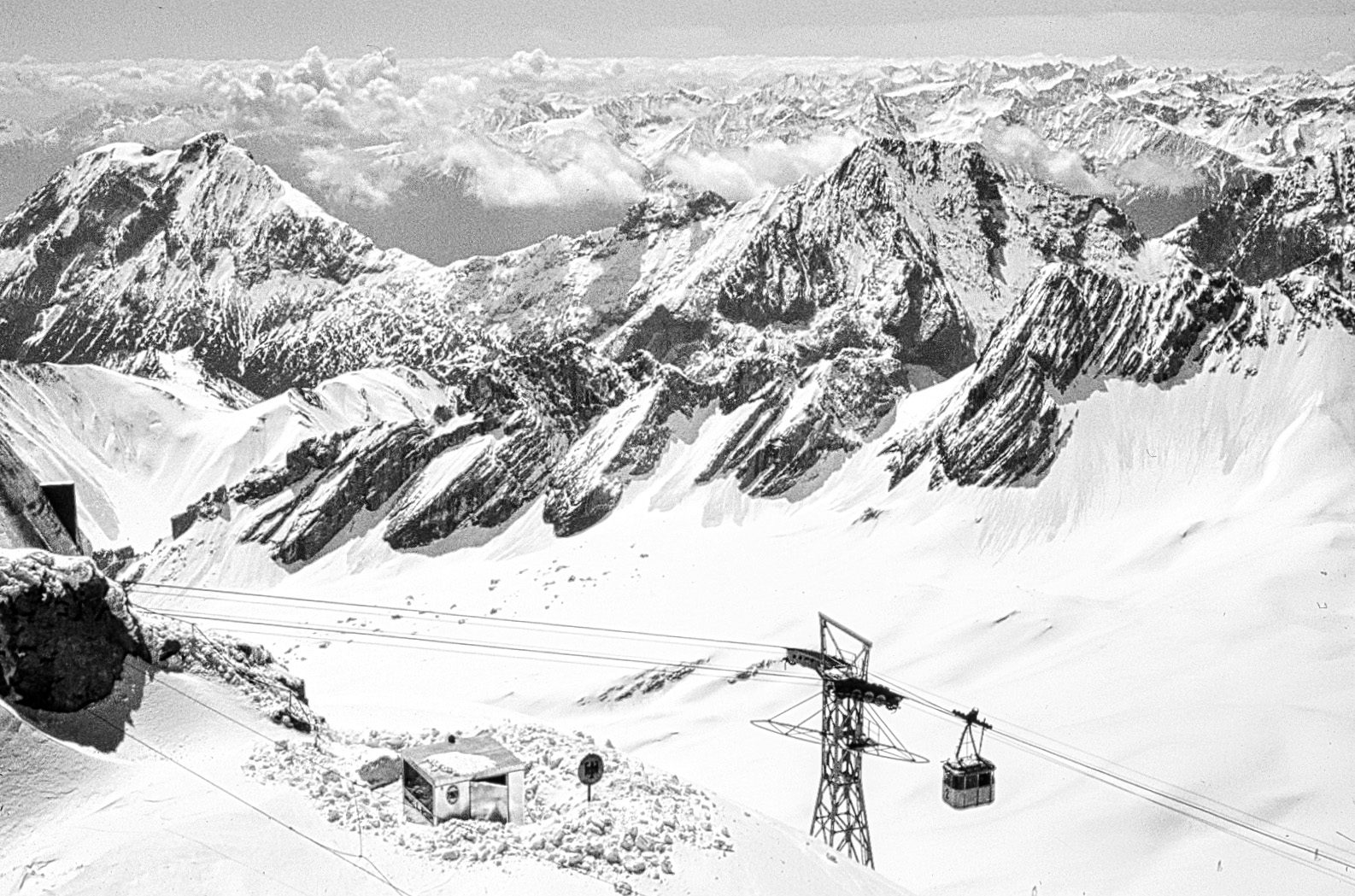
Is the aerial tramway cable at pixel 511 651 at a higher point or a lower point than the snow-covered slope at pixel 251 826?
higher

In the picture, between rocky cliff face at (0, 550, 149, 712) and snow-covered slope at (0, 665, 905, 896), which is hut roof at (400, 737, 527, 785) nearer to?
snow-covered slope at (0, 665, 905, 896)

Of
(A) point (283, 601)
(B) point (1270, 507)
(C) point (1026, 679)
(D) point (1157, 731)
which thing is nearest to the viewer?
(D) point (1157, 731)

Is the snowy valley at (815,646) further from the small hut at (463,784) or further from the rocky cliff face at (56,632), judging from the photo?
the small hut at (463,784)

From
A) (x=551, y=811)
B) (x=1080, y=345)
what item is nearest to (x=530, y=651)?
(x=1080, y=345)

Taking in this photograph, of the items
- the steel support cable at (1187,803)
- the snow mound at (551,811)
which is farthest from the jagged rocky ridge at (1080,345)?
the snow mound at (551,811)

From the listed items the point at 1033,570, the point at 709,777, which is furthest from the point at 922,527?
the point at 709,777

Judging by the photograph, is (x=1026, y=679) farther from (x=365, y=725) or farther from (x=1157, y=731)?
(x=365, y=725)
